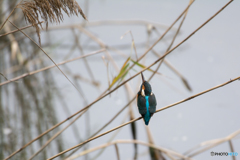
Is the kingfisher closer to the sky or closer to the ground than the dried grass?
closer to the ground

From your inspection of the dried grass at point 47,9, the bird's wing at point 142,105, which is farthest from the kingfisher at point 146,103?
the dried grass at point 47,9

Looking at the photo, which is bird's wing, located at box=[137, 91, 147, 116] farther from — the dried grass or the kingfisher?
the dried grass

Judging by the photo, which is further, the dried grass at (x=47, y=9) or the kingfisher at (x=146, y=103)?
the kingfisher at (x=146, y=103)

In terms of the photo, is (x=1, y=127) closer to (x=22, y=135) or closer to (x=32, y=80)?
(x=22, y=135)

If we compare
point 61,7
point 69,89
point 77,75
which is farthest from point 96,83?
point 61,7

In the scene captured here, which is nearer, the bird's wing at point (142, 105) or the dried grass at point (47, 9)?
the dried grass at point (47, 9)

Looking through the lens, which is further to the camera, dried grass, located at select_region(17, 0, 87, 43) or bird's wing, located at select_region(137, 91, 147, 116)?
bird's wing, located at select_region(137, 91, 147, 116)

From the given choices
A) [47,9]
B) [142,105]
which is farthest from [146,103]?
[47,9]

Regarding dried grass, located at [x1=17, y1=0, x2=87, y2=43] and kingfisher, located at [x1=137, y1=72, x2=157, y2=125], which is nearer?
dried grass, located at [x1=17, y1=0, x2=87, y2=43]

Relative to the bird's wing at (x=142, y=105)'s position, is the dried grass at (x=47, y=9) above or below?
above

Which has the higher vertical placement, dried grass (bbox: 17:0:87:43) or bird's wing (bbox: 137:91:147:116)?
dried grass (bbox: 17:0:87:43)

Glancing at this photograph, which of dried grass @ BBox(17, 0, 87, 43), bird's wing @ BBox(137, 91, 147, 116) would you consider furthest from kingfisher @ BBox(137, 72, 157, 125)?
dried grass @ BBox(17, 0, 87, 43)

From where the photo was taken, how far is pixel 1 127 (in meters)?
1.61

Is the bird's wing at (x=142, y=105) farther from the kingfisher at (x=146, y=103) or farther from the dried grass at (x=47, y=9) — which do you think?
the dried grass at (x=47, y=9)
